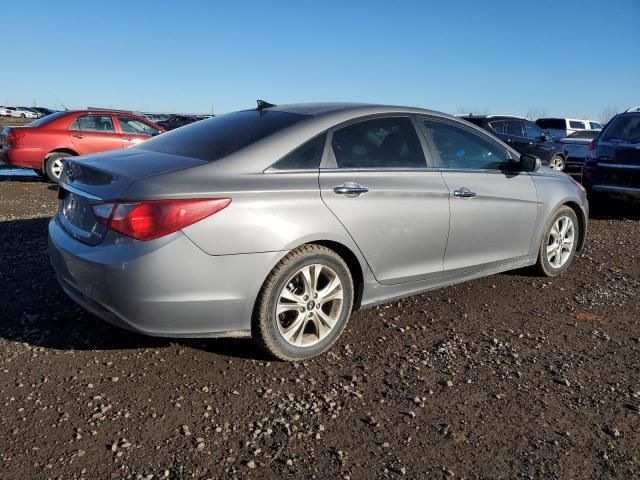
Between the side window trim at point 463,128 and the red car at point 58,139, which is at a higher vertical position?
the side window trim at point 463,128

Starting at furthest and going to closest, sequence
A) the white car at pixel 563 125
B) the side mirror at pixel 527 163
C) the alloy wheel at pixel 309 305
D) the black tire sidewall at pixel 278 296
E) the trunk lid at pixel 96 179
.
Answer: the white car at pixel 563 125 → the side mirror at pixel 527 163 → the alloy wheel at pixel 309 305 → the black tire sidewall at pixel 278 296 → the trunk lid at pixel 96 179

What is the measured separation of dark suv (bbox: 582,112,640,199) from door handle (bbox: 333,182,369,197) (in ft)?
21.0

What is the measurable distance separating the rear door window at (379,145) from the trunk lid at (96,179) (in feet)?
3.10

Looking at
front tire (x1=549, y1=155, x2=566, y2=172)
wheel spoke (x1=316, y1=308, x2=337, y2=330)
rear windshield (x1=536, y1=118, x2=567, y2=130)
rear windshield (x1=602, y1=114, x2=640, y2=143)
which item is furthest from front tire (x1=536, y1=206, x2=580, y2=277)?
rear windshield (x1=536, y1=118, x2=567, y2=130)

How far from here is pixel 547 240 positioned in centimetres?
506

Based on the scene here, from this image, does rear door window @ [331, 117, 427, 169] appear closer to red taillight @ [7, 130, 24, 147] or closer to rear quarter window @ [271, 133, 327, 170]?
rear quarter window @ [271, 133, 327, 170]

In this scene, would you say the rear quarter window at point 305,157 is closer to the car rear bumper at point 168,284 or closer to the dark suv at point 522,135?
the car rear bumper at point 168,284

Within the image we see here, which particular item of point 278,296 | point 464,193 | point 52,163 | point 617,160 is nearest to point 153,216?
point 278,296

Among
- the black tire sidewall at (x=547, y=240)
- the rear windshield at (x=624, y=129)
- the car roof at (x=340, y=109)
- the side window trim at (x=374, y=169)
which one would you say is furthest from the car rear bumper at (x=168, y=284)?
the rear windshield at (x=624, y=129)

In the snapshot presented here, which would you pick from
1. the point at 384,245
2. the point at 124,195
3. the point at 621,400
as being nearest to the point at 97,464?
the point at 124,195

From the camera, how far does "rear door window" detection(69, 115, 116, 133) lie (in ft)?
35.5

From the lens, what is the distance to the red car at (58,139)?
10.3m

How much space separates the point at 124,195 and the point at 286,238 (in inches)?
35.4

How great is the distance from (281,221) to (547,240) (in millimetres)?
3019
